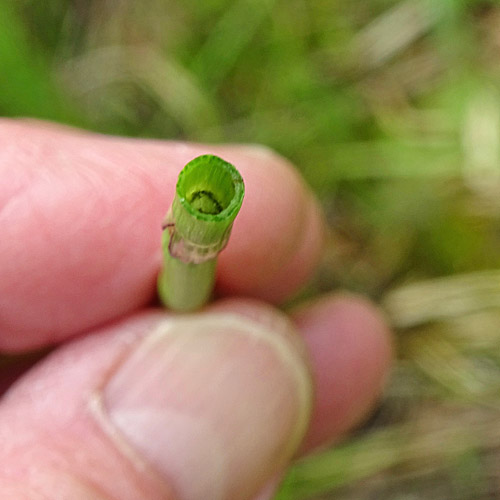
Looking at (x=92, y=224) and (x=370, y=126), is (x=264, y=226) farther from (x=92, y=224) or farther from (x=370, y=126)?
(x=370, y=126)

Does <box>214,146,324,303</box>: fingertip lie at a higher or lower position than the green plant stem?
lower

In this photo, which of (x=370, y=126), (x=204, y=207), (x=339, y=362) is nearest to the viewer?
(x=204, y=207)

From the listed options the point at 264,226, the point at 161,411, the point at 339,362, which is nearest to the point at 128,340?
the point at 161,411

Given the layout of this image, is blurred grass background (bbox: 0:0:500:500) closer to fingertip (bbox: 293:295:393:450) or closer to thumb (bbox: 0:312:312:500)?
fingertip (bbox: 293:295:393:450)

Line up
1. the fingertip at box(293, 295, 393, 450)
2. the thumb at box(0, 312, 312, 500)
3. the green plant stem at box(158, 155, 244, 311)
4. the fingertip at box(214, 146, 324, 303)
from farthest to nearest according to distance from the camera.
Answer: the fingertip at box(293, 295, 393, 450), the fingertip at box(214, 146, 324, 303), the thumb at box(0, 312, 312, 500), the green plant stem at box(158, 155, 244, 311)

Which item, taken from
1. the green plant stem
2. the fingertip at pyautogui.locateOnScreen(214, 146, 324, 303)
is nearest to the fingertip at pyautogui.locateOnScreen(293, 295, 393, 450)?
the fingertip at pyautogui.locateOnScreen(214, 146, 324, 303)

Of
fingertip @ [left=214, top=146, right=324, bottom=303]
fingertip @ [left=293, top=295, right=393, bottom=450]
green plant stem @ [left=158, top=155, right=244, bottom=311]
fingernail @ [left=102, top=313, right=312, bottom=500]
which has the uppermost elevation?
green plant stem @ [left=158, top=155, right=244, bottom=311]

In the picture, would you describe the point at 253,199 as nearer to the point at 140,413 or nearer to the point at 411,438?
the point at 140,413
